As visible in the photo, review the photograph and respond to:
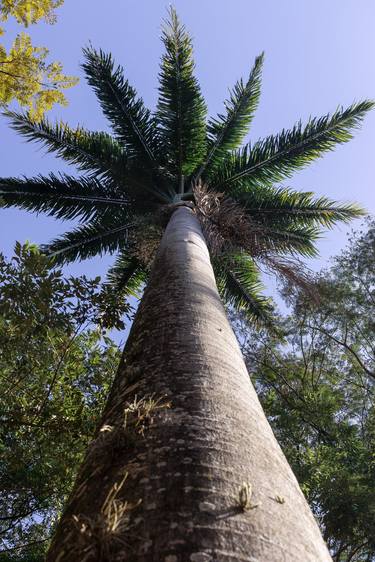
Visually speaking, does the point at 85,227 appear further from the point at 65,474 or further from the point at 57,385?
the point at 65,474

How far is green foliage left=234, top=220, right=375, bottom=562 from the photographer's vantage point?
919 cm

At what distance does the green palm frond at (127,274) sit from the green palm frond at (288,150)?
8.21 feet

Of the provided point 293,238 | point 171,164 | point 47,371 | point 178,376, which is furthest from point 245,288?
point 178,376

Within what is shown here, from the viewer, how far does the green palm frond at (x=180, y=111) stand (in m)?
10.1

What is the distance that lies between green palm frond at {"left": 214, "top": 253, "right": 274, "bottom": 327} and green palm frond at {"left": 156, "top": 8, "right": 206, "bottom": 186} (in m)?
2.08

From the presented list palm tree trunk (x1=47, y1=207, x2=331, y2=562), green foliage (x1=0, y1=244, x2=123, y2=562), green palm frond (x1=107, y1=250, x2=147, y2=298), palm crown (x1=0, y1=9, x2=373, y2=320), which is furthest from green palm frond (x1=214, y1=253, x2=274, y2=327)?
palm tree trunk (x1=47, y1=207, x2=331, y2=562)

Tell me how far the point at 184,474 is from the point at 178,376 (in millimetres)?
690

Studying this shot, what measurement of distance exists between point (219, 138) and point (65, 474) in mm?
7532

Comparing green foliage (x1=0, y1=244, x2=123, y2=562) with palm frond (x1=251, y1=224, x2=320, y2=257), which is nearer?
green foliage (x1=0, y1=244, x2=123, y2=562)

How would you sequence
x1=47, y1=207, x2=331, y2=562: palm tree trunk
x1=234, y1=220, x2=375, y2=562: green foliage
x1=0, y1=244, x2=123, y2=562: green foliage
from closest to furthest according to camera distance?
x1=47, y1=207, x2=331, y2=562: palm tree trunk → x1=0, y1=244, x2=123, y2=562: green foliage → x1=234, y1=220, x2=375, y2=562: green foliage

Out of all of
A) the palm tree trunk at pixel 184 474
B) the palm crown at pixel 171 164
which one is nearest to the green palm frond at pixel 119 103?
the palm crown at pixel 171 164

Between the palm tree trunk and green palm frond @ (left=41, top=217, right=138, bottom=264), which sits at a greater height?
green palm frond @ (left=41, top=217, right=138, bottom=264)

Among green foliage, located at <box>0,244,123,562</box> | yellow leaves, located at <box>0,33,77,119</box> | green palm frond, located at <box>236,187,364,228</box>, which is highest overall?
green palm frond, located at <box>236,187,364,228</box>

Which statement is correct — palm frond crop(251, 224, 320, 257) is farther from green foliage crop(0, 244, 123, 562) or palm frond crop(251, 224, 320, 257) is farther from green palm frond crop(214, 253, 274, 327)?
green foliage crop(0, 244, 123, 562)
